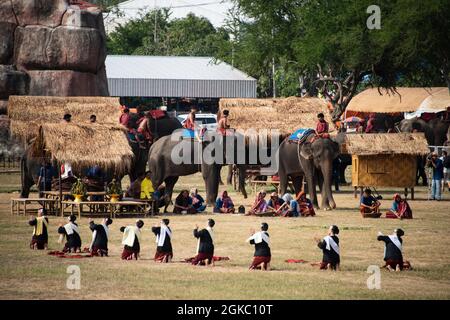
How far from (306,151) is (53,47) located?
15793 mm

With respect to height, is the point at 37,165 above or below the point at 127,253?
above

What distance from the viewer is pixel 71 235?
2436 cm

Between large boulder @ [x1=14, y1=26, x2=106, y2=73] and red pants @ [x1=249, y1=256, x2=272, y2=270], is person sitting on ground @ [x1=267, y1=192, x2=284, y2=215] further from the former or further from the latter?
large boulder @ [x1=14, y1=26, x2=106, y2=73]

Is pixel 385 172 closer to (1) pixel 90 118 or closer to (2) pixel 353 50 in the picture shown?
(1) pixel 90 118

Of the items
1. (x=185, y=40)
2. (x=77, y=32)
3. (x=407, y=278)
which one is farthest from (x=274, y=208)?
(x=185, y=40)

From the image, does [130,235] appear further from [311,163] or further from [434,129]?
[434,129]

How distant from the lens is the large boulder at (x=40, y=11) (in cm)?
4759

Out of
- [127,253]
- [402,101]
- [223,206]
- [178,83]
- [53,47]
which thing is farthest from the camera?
[178,83]

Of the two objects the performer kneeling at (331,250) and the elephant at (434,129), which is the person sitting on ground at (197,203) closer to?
the performer kneeling at (331,250)

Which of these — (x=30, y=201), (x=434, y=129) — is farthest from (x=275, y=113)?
(x=434, y=129)

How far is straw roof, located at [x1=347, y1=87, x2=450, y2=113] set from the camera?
64250mm

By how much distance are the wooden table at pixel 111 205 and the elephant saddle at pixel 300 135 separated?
17.8 ft

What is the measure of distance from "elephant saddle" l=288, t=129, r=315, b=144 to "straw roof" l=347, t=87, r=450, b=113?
27.8 m

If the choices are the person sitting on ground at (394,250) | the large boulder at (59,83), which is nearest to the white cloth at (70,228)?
the person sitting on ground at (394,250)
